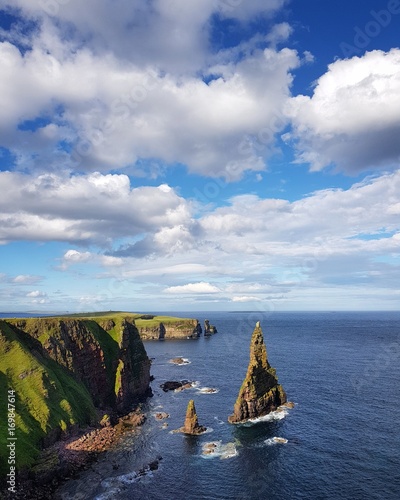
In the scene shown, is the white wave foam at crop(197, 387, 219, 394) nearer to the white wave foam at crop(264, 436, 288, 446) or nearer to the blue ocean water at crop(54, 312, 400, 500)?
the blue ocean water at crop(54, 312, 400, 500)

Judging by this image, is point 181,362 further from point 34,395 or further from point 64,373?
point 34,395

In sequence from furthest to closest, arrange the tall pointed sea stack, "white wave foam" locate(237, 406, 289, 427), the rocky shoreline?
the tall pointed sea stack → "white wave foam" locate(237, 406, 289, 427) → the rocky shoreline

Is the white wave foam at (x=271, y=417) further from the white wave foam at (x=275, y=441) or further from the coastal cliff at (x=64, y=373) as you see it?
the coastal cliff at (x=64, y=373)

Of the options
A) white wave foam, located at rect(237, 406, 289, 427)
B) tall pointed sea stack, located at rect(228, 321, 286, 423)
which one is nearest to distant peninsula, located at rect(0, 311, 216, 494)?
tall pointed sea stack, located at rect(228, 321, 286, 423)

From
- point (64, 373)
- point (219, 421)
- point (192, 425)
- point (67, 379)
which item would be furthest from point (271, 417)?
point (64, 373)

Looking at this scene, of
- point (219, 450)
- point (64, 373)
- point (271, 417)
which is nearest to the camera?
point (219, 450)
